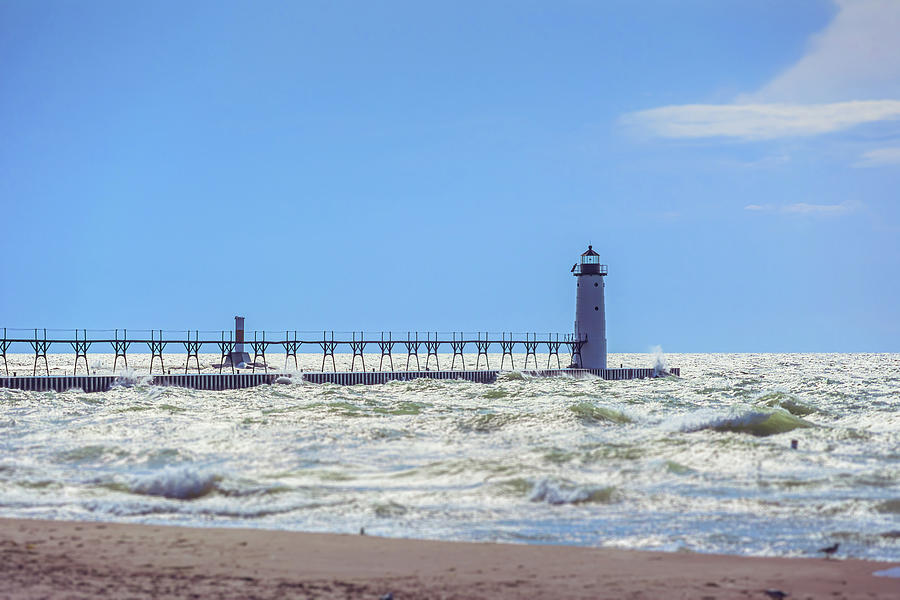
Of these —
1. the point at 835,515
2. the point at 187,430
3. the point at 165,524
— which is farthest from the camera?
the point at 187,430

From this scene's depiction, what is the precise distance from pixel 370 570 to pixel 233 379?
1257 inches

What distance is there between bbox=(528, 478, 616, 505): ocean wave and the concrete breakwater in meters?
26.6

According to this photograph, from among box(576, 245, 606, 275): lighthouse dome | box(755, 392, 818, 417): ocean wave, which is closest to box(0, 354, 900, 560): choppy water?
box(755, 392, 818, 417): ocean wave

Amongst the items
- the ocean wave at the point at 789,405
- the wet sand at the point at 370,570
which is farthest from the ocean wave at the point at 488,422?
the wet sand at the point at 370,570

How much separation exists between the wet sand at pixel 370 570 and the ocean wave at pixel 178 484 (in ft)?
7.60

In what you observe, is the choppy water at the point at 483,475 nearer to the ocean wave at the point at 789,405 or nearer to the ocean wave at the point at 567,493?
the ocean wave at the point at 567,493

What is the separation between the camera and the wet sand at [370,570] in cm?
678

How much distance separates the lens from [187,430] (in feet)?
63.1

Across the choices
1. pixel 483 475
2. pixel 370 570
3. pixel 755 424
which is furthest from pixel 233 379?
pixel 370 570

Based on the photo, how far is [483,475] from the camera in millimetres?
12734

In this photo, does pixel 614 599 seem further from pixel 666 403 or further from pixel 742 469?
pixel 666 403

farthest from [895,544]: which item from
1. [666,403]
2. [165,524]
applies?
[666,403]

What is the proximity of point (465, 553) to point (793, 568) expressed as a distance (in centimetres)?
260

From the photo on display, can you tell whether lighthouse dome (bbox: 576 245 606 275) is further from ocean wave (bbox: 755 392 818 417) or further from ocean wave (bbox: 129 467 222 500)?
ocean wave (bbox: 129 467 222 500)
